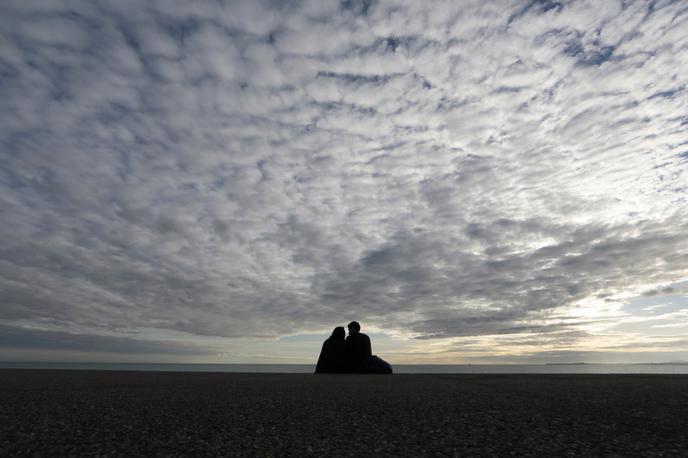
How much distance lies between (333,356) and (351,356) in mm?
2433

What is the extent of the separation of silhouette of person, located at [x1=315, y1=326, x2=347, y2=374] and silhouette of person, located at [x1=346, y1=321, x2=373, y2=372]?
73 centimetres

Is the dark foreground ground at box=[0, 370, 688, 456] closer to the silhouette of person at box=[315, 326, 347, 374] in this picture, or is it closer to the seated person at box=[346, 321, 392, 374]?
the seated person at box=[346, 321, 392, 374]

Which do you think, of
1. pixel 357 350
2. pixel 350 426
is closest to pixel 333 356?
pixel 357 350

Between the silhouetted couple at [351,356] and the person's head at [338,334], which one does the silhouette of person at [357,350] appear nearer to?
the silhouetted couple at [351,356]

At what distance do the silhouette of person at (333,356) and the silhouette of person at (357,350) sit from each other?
0.73 metres

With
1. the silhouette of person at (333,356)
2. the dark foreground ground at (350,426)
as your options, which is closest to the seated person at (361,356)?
the silhouette of person at (333,356)

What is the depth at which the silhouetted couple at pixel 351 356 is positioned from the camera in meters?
50.1

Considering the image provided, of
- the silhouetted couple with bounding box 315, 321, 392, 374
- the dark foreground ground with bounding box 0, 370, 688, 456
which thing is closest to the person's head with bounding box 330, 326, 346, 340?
the silhouetted couple with bounding box 315, 321, 392, 374

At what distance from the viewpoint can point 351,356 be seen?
5203 centimetres

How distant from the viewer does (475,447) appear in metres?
Answer: 8.70

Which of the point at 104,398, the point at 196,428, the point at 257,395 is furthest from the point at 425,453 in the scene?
the point at 104,398

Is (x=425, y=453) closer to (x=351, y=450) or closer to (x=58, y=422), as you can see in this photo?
(x=351, y=450)

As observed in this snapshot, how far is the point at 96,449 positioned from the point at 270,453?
3.75 metres

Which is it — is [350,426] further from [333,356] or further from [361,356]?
[333,356]
